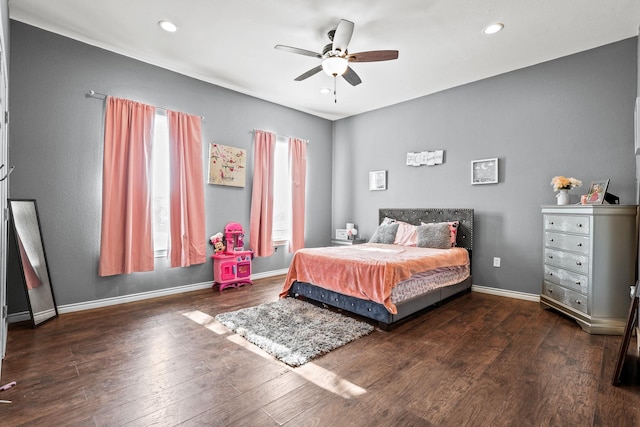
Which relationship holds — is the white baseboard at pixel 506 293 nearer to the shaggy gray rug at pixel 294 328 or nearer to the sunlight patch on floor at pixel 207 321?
the shaggy gray rug at pixel 294 328

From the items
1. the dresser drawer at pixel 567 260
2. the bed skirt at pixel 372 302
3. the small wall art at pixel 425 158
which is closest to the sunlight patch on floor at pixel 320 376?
the bed skirt at pixel 372 302

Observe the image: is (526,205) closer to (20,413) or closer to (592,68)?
(592,68)

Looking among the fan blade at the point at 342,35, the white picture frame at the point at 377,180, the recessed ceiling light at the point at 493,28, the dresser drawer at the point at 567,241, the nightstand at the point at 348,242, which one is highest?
the recessed ceiling light at the point at 493,28

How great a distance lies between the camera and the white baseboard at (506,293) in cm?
382

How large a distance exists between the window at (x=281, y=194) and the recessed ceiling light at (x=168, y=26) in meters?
2.34

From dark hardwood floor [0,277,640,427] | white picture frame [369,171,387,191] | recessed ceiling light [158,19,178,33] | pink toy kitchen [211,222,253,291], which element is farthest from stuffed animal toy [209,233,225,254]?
white picture frame [369,171,387,191]

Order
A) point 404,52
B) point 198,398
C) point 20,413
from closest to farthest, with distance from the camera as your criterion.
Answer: point 20,413 < point 198,398 < point 404,52

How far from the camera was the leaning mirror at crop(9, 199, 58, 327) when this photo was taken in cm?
279

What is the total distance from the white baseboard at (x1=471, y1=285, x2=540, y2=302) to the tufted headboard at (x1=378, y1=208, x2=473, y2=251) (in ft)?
1.85

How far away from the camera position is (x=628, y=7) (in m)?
2.72

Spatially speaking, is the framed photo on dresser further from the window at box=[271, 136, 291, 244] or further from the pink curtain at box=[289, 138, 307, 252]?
the window at box=[271, 136, 291, 244]

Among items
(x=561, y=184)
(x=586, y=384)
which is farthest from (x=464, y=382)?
(x=561, y=184)

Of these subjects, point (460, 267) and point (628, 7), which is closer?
point (628, 7)

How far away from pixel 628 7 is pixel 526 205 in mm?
2076
